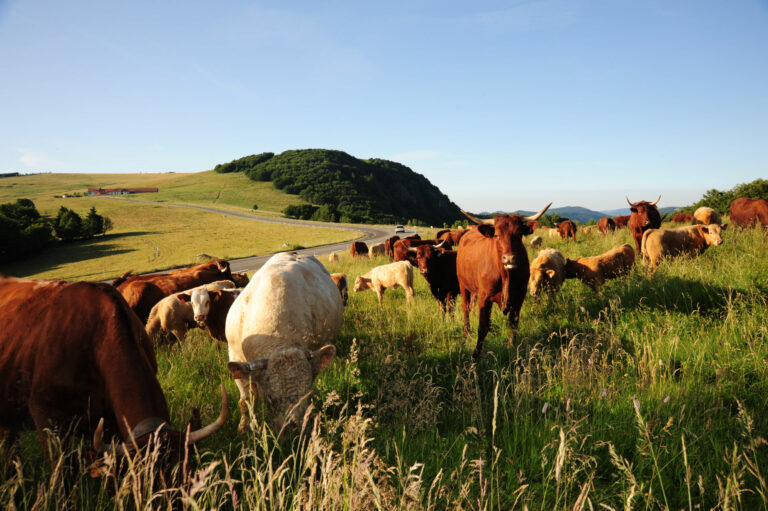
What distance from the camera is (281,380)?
12.3 ft

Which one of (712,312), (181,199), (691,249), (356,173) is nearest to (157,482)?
(712,312)

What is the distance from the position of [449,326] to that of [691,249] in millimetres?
6883

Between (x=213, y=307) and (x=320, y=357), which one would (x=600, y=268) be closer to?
(x=320, y=357)

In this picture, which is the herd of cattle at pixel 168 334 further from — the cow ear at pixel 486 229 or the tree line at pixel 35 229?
the tree line at pixel 35 229

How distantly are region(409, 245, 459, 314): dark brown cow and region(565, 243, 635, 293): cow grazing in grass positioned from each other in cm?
288

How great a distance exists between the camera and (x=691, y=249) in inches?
360

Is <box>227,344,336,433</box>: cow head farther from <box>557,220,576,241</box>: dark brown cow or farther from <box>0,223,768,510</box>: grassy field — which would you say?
<box>557,220,576,241</box>: dark brown cow

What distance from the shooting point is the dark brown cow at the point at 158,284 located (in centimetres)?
799

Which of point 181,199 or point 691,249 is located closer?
point 691,249

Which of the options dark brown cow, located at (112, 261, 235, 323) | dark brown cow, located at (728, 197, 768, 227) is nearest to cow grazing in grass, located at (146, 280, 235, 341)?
dark brown cow, located at (112, 261, 235, 323)

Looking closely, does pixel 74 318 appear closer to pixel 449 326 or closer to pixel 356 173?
pixel 449 326

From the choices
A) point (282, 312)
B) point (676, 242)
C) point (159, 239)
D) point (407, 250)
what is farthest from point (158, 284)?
point (159, 239)

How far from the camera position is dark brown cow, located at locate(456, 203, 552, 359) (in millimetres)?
5836

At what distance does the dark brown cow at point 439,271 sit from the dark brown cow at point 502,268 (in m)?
2.72
